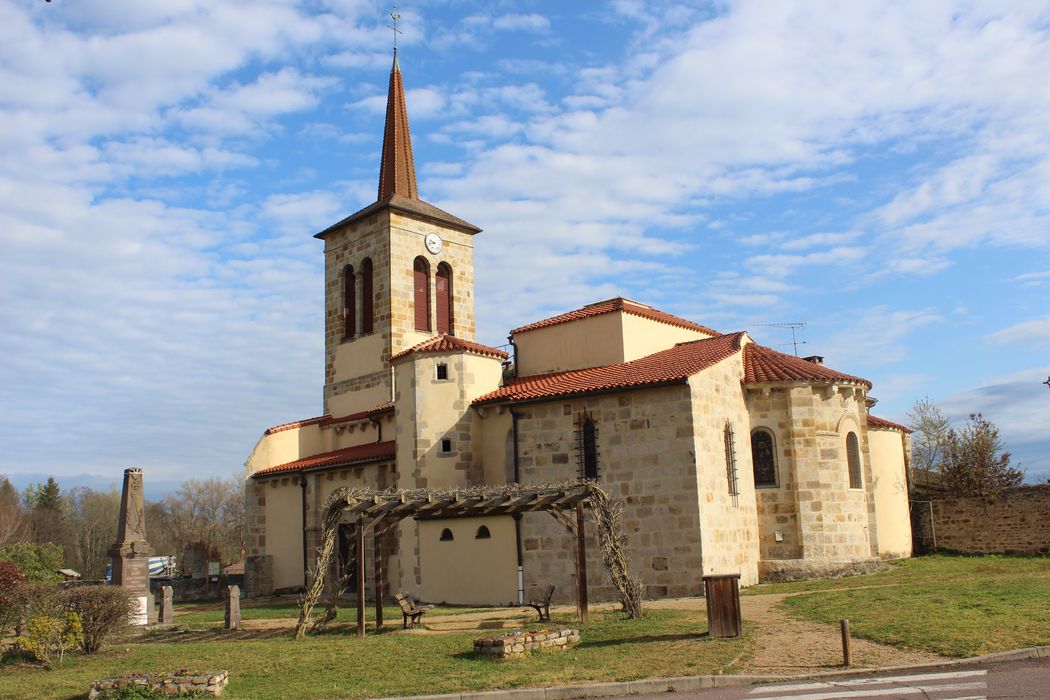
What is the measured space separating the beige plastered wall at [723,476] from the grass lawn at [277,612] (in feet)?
17.4

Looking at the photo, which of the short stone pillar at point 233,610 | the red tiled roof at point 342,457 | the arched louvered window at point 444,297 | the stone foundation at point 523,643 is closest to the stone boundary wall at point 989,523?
the red tiled roof at point 342,457

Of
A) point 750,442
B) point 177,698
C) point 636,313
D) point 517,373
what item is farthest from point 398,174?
point 177,698

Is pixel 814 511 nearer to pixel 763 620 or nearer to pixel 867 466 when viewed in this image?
pixel 867 466

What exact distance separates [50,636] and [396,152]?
82.4 ft

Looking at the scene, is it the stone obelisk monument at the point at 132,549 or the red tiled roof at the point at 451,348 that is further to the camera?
the red tiled roof at the point at 451,348

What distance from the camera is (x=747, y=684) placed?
11.5 meters

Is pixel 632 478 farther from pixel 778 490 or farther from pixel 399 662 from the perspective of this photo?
pixel 399 662

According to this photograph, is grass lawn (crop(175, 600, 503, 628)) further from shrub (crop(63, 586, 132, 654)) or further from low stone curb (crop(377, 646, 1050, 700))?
low stone curb (crop(377, 646, 1050, 700))

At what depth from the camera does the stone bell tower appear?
110 ft

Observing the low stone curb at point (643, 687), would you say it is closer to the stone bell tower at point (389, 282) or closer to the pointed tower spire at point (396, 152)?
the stone bell tower at point (389, 282)

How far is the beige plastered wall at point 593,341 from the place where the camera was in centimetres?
2606

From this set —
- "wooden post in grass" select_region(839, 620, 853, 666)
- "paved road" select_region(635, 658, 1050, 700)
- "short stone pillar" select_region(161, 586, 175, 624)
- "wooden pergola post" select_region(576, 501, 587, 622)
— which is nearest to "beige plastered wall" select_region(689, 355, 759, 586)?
"wooden pergola post" select_region(576, 501, 587, 622)

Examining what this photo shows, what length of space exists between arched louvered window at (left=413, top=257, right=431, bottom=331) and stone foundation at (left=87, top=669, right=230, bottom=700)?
22327 millimetres

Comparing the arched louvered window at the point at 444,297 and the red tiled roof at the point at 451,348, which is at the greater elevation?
the arched louvered window at the point at 444,297
